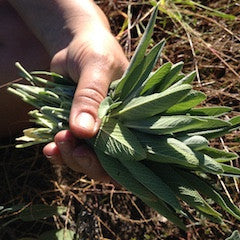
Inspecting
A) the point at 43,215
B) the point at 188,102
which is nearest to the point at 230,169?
the point at 188,102

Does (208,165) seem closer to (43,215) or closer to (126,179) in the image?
(126,179)

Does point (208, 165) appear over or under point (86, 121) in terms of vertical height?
under

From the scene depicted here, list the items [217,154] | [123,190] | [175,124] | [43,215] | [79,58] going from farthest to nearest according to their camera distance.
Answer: [123,190]
[43,215]
[79,58]
[217,154]
[175,124]

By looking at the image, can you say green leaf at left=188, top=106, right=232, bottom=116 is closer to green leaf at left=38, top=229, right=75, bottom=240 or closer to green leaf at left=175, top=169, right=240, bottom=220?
green leaf at left=175, top=169, right=240, bottom=220

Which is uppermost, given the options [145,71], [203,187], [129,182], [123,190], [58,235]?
[145,71]

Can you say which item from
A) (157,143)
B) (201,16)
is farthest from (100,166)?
(201,16)

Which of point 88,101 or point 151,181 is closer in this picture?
point 151,181

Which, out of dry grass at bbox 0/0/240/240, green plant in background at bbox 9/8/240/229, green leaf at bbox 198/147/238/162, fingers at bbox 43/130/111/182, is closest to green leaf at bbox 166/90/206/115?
green plant in background at bbox 9/8/240/229

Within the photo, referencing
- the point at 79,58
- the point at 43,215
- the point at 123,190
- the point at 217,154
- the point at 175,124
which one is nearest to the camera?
the point at 175,124
